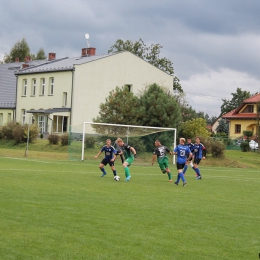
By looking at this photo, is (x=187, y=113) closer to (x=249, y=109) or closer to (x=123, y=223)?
(x=249, y=109)

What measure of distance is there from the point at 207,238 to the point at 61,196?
6458 millimetres

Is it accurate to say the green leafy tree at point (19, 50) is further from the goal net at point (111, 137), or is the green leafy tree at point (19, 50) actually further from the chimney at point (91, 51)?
the goal net at point (111, 137)

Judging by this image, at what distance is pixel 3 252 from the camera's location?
8.77 meters

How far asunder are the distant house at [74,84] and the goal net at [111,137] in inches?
607

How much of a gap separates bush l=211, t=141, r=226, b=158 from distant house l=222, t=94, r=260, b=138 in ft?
123

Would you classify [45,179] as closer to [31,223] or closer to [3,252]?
[31,223]

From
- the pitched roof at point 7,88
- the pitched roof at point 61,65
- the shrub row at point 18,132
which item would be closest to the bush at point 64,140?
the shrub row at point 18,132

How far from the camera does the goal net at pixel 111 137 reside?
40.0 meters

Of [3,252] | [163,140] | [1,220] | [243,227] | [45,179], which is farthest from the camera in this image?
[163,140]

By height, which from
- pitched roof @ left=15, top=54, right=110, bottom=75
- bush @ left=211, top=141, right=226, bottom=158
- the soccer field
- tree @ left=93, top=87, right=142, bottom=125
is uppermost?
pitched roof @ left=15, top=54, right=110, bottom=75

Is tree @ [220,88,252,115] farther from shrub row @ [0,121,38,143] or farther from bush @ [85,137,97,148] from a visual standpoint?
bush @ [85,137,97,148]

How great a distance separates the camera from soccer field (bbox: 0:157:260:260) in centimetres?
930

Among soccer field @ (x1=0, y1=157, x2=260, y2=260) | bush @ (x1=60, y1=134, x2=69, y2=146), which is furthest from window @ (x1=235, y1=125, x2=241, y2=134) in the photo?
soccer field @ (x1=0, y1=157, x2=260, y2=260)

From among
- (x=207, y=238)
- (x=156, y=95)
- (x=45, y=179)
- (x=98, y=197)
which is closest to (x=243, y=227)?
(x=207, y=238)
